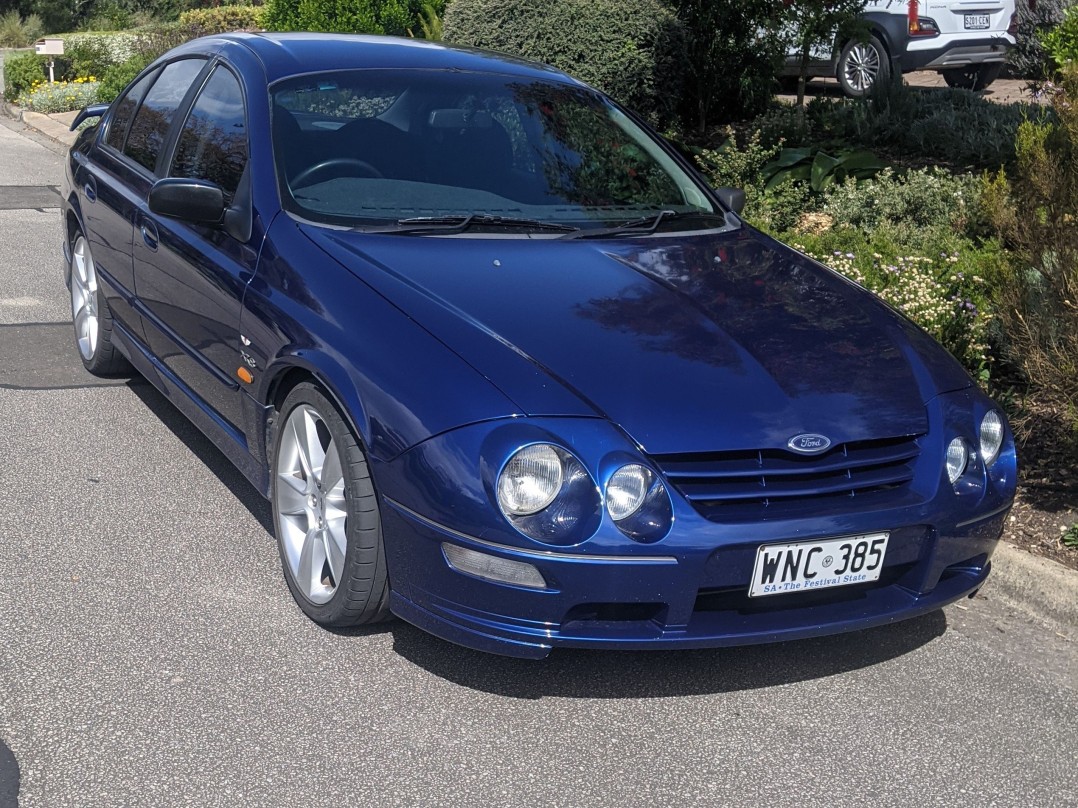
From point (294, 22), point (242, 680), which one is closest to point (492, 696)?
point (242, 680)

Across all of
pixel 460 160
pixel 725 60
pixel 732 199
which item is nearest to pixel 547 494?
pixel 460 160

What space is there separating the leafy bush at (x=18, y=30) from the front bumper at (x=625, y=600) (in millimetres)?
38802

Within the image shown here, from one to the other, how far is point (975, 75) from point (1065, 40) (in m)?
10.2

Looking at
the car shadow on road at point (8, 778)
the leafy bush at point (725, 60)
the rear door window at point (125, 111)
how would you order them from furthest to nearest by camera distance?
the leafy bush at point (725, 60)
the rear door window at point (125, 111)
the car shadow on road at point (8, 778)

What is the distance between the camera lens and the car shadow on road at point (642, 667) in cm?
371

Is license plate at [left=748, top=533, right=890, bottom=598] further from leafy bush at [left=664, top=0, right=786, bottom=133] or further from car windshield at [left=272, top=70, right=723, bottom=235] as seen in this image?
leafy bush at [left=664, top=0, right=786, bottom=133]

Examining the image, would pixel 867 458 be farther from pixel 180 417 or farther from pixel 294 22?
pixel 294 22

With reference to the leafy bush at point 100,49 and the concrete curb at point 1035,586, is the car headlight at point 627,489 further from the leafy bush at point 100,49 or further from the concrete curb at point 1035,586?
the leafy bush at point 100,49

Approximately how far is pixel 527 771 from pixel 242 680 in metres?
0.87

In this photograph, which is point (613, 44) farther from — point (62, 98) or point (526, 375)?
point (62, 98)

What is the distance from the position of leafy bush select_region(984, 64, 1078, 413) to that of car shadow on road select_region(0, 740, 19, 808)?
347cm

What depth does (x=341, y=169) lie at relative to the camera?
451 cm

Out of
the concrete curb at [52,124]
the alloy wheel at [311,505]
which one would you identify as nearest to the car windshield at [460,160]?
the alloy wheel at [311,505]

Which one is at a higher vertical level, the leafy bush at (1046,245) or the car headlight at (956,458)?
the leafy bush at (1046,245)
